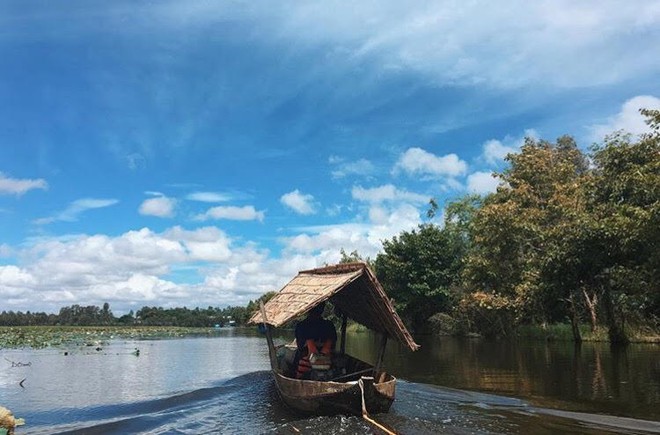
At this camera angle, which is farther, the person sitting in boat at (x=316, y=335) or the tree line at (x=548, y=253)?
the tree line at (x=548, y=253)

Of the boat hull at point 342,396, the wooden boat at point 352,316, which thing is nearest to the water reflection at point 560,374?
the wooden boat at point 352,316

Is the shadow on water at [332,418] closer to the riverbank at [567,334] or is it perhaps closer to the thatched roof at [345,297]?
the thatched roof at [345,297]

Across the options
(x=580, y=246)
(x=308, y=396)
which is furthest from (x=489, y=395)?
(x=580, y=246)

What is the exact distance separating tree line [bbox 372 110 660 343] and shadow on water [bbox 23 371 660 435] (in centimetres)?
864

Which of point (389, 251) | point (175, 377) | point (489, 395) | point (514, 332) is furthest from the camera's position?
point (389, 251)

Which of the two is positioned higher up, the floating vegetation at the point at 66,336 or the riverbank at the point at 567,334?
the riverbank at the point at 567,334

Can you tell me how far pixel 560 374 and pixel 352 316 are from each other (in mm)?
6671

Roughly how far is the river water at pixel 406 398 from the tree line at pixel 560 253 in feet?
9.59

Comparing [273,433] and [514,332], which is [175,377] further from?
[514,332]

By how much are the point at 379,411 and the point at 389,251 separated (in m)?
32.7

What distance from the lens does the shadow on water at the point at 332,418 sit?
8.46m

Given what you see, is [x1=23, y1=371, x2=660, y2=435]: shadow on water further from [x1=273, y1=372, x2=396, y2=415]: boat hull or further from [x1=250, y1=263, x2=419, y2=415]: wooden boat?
[x1=250, y1=263, x2=419, y2=415]: wooden boat

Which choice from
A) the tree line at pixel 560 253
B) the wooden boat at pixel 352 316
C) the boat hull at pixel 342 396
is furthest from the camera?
the tree line at pixel 560 253

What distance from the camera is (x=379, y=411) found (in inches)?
360
